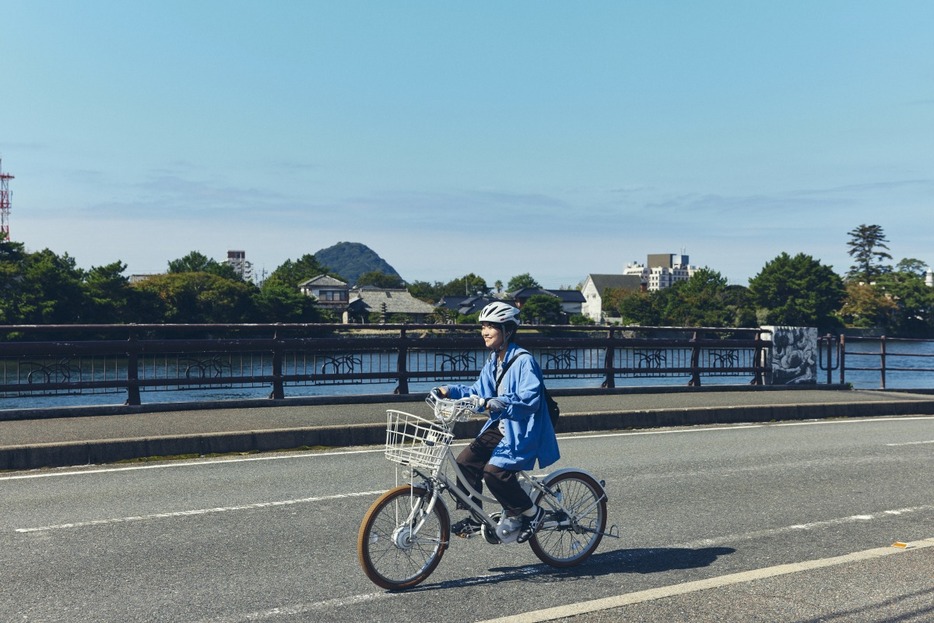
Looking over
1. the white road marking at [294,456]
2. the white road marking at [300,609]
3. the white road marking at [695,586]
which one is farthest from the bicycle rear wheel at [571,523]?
the white road marking at [294,456]

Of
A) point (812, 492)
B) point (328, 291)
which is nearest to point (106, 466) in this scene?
point (812, 492)

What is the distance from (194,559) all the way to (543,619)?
2485mm

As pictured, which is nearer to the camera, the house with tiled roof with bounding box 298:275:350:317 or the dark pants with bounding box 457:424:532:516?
the dark pants with bounding box 457:424:532:516

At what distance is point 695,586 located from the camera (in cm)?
530

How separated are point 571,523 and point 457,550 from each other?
89cm

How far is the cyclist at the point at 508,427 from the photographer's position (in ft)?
17.2

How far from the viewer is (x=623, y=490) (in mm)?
8297

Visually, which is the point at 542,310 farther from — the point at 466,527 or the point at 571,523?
the point at 466,527

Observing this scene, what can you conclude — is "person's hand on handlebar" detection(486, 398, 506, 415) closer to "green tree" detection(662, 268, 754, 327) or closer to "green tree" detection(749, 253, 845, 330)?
"green tree" detection(662, 268, 754, 327)

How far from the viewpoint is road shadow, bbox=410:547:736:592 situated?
549 centimetres

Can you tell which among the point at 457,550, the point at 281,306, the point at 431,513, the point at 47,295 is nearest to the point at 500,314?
the point at 431,513

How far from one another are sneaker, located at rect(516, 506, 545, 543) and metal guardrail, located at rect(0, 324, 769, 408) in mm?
4690

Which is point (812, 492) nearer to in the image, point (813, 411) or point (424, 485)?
point (424, 485)

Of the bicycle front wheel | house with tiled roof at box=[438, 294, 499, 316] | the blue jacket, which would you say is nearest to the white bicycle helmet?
the blue jacket
